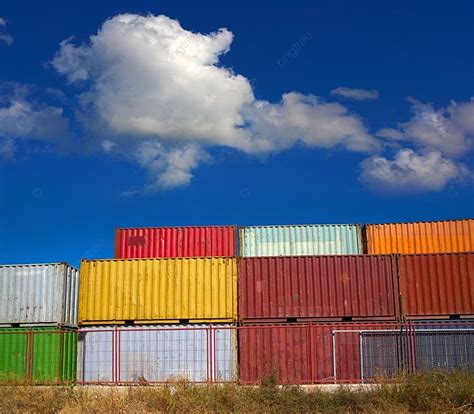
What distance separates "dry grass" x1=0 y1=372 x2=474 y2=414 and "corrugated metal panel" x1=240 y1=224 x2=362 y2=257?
31.8 feet

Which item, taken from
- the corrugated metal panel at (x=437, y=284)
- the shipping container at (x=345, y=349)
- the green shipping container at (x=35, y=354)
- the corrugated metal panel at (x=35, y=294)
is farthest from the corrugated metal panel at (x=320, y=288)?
the corrugated metal panel at (x=35, y=294)

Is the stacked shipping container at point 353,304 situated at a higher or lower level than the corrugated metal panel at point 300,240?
lower

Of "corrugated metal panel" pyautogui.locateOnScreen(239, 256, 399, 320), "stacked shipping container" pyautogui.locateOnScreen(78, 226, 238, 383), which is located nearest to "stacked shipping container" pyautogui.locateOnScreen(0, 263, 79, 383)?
"stacked shipping container" pyautogui.locateOnScreen(78, 226, 238, 383)

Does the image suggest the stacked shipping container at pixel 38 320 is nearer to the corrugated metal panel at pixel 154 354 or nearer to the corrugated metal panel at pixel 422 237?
the corrugated metal panel at pixel 154 354

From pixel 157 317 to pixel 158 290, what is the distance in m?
0.99

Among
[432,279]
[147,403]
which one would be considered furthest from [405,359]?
[147,403]

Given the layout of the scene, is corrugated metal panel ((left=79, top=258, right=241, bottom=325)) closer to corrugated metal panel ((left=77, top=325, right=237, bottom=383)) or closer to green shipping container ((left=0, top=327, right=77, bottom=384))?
corrugated metal panel ((left=77, top=325, right=237, bottom=383))

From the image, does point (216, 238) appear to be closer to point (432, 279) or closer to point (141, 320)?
point (141, 320)

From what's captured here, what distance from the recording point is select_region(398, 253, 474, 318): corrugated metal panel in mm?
19703

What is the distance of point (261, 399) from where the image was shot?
46.2 feet

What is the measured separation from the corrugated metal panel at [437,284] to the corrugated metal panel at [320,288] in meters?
0.47

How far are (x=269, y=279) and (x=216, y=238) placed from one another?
4.59m

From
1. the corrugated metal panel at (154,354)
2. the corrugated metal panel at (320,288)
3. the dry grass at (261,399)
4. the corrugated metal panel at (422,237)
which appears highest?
the corrugated metal panel at (422,237)

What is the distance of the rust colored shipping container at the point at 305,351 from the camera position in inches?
715
